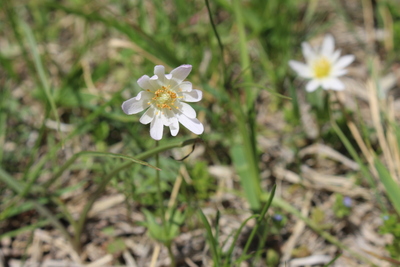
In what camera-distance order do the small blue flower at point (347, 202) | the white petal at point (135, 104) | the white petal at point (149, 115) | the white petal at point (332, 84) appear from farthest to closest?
the white petal at point (332, 84)
the small blue flower at point (347, 202)
the white petal at point (149, 115)
the white petal at point (135, 104)

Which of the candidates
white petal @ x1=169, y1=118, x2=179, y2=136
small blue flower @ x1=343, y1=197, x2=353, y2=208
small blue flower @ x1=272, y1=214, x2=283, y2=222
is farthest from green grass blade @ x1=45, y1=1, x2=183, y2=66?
small blue flower @ x1=343, y1=197, x2=353, y2=208

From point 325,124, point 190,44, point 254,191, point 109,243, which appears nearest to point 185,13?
point 190,44

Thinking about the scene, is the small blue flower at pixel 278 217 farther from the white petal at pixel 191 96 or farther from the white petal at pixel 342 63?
the white petal at pixel 342 63

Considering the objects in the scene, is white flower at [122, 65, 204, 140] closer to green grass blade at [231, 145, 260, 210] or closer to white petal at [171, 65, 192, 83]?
white petal at [171, 65, 192, 83]

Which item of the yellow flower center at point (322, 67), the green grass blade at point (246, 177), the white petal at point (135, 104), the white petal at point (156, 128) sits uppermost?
the yellow flower center at point (322, 67)

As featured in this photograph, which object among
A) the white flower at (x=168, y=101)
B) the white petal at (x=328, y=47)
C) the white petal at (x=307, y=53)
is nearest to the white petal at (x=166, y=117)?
the white flower at (x=168, y=101)

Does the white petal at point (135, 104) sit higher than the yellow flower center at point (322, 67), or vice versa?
the yellow flower center at point (322, 67)

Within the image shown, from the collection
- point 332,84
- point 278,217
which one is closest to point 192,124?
point 278,217

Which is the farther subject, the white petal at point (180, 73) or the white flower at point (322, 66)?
the white flower at point (322, 66)
